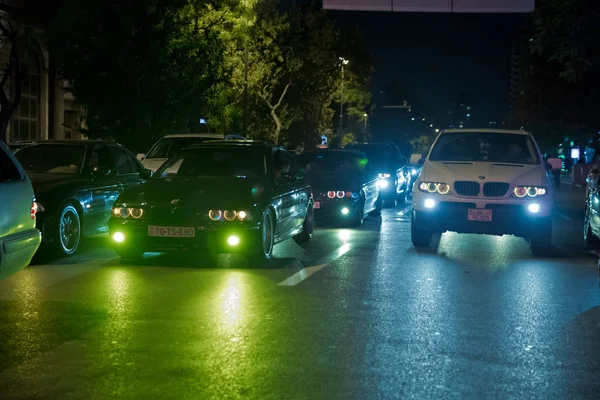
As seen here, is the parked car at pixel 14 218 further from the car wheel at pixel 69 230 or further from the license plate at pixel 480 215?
the license plate at pixel 480 215

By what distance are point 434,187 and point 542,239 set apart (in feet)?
5.61

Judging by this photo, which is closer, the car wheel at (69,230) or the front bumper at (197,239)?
the front bumper at (197,239)

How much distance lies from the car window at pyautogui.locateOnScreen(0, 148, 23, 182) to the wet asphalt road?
3.86 feet

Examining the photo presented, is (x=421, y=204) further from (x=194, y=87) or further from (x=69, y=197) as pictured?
(x=194, y=87)

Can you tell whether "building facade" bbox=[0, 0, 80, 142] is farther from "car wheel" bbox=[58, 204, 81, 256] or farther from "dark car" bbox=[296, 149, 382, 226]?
"car wheel" bbox=[58, 204, 81, 256]

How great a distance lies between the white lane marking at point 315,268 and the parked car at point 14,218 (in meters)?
2.89

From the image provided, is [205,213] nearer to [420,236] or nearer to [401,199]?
[420,236]

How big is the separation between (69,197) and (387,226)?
7.74 m

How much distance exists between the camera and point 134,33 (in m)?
26.6

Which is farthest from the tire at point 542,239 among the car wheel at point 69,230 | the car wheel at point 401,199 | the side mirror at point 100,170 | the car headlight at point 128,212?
the car wheel at point 401,199

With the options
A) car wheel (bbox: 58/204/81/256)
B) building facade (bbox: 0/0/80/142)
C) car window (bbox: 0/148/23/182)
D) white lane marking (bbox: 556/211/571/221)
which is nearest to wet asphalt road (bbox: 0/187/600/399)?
car wheel (bbox: 58/204/81/256)

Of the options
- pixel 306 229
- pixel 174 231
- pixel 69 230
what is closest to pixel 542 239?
pixel 306 229

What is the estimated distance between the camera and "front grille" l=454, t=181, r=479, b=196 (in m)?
13.7

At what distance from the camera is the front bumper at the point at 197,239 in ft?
36.7
